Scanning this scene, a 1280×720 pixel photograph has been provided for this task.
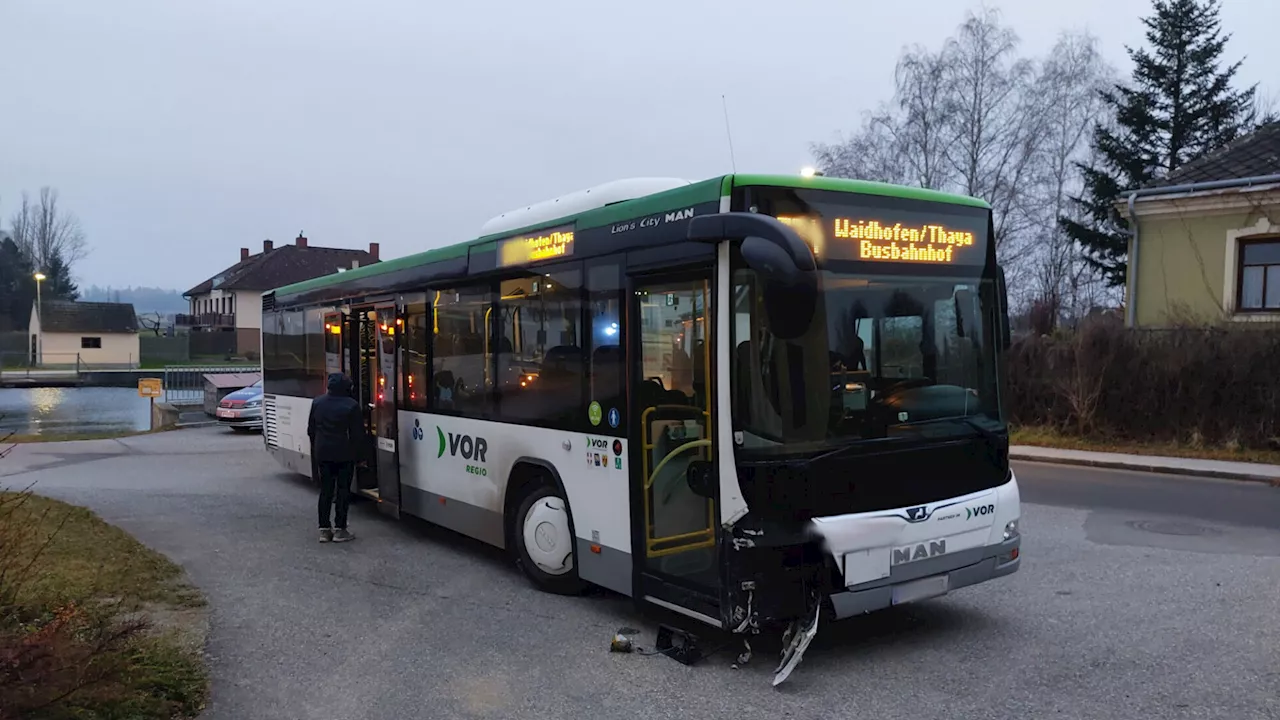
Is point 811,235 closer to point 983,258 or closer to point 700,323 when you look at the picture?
point 700,323

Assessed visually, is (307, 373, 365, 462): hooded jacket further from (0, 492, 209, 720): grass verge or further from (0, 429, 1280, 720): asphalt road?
(0, 492, 209, 720): grass verge

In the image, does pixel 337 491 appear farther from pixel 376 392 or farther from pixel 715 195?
pixel 715 195

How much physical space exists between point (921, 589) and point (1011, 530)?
0.96m

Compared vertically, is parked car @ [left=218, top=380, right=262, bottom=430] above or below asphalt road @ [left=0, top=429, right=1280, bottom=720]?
above

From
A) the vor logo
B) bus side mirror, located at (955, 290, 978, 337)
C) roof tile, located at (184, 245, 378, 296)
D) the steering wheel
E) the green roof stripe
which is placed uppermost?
roof tile, located at (184, 245, 378, 296)

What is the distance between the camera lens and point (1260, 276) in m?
20.7

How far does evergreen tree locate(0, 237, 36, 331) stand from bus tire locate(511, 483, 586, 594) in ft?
303

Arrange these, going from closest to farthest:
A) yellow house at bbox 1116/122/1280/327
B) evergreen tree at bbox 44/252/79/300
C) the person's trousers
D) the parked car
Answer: the person's trousers
yellow house at bbox 1116/122/1280/327
the parked car
evergreen tree at bbox 44/252/79/300

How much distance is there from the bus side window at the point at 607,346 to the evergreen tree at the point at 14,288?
307 feet

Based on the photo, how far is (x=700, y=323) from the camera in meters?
5.67

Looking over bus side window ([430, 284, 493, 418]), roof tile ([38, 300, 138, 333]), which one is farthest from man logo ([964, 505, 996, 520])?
roof tile ([38, 300, 138, 333])

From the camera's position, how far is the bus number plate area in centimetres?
559

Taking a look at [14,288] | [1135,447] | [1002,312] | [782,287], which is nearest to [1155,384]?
[1135,447]

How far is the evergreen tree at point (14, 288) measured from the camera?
83.1 m
